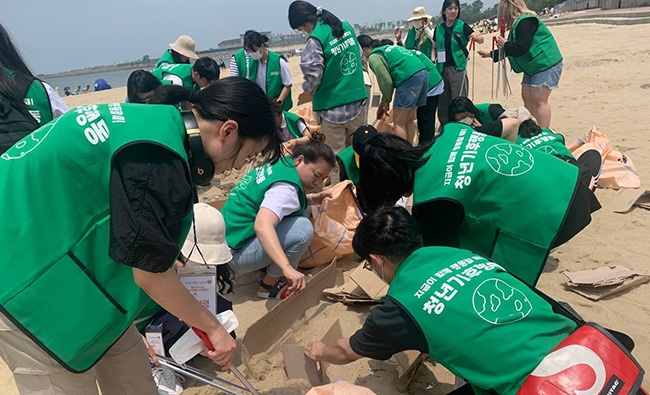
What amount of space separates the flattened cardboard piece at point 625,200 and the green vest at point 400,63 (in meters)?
2.01

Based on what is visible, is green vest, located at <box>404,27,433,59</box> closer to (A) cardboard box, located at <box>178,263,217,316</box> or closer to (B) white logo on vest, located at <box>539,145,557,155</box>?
(B) white logo on vest, located at <box>539,145,557,155</box>

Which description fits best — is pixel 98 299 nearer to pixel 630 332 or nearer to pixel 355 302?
pixel 355 302

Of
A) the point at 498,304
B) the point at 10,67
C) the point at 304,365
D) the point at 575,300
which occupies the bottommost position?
the point at 575,300

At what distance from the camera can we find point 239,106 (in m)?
1.29

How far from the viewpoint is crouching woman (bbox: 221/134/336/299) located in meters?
2.82

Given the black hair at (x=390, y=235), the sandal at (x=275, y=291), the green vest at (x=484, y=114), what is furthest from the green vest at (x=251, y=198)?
the green vest at (x=484, y=114)

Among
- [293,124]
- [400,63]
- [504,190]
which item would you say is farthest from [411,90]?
[504,190]

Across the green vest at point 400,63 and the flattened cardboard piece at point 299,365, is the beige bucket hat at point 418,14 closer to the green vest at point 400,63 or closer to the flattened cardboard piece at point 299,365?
the green vest at point 400,63

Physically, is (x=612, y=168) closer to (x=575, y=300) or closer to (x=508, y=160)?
(x=575, y=300)

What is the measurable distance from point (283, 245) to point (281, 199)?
33 centimetres

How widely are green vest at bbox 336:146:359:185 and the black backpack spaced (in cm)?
189

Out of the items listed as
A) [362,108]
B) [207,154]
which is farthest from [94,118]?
[362,108]

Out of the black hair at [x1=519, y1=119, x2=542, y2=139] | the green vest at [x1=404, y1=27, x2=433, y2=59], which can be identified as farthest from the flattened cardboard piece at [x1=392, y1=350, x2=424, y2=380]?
the green vest at [x1=404, y1=27, x2=433, y2=59]

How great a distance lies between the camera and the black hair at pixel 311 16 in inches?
160
